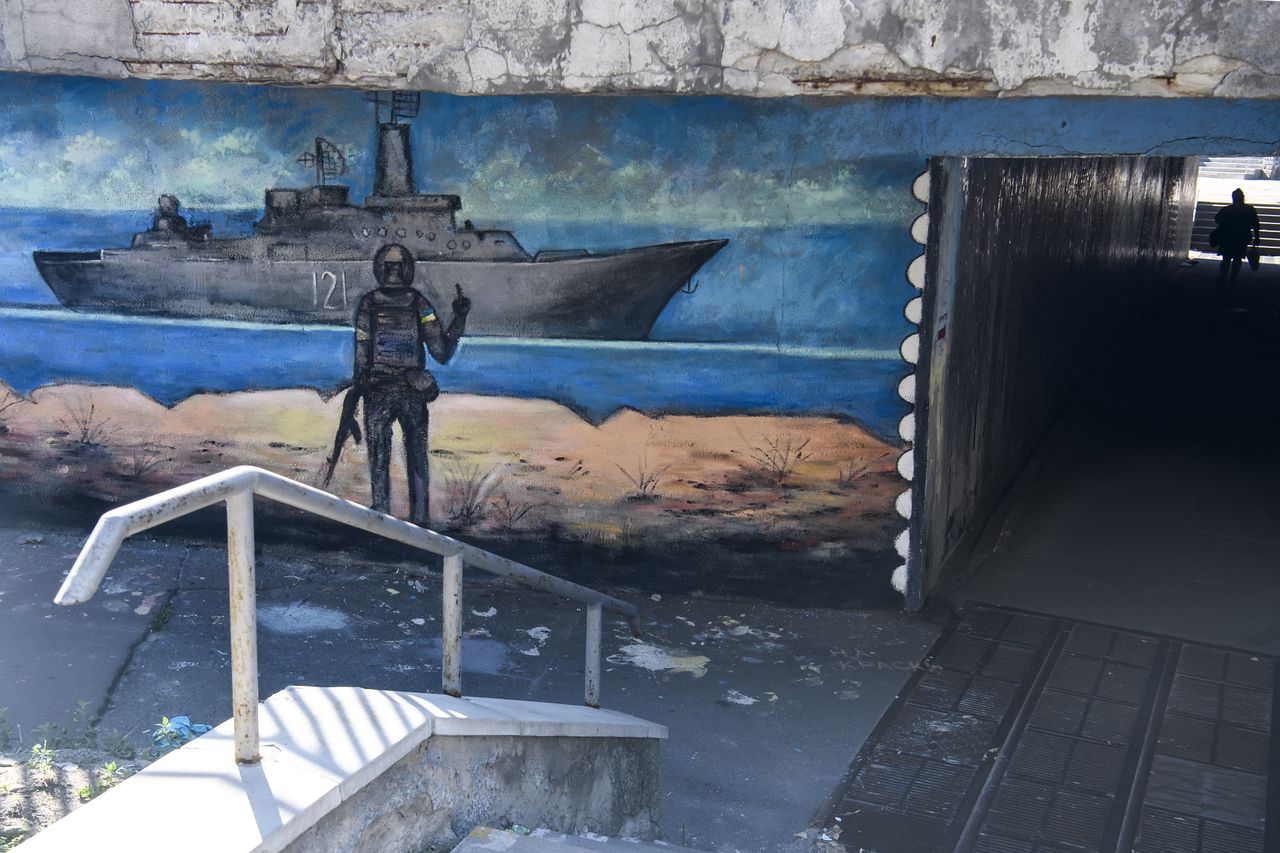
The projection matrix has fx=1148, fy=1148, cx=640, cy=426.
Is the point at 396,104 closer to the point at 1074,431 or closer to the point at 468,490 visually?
the point at 468,490

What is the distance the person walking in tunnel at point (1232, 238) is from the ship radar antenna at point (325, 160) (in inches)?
614

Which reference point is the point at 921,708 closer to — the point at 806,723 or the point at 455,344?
the point at 806,723

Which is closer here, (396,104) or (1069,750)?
(1069,750)

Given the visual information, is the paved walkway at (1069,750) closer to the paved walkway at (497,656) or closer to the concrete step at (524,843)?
the paved walkway at (497,656)

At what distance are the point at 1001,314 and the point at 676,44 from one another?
4.03m

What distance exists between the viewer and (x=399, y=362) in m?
6.84

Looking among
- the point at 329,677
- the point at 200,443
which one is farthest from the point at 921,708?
the point at 200,443

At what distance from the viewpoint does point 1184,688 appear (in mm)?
5965

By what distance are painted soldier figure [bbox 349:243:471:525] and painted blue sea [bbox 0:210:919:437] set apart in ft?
0.36

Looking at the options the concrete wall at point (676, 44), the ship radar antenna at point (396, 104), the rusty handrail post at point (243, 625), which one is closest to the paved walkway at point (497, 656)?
the rusty handrail post at point (243, 625)

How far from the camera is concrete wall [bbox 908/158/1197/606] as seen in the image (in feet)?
21.6

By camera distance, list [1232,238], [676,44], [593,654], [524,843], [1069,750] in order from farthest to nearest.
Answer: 1. [1232,238]
2. [1069,750]
3. [676,44]
4. [593,654]
5. [524,843]

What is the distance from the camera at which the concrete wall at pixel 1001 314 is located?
260 inches

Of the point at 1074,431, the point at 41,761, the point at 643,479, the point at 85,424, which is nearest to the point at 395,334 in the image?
the point at 643,479
